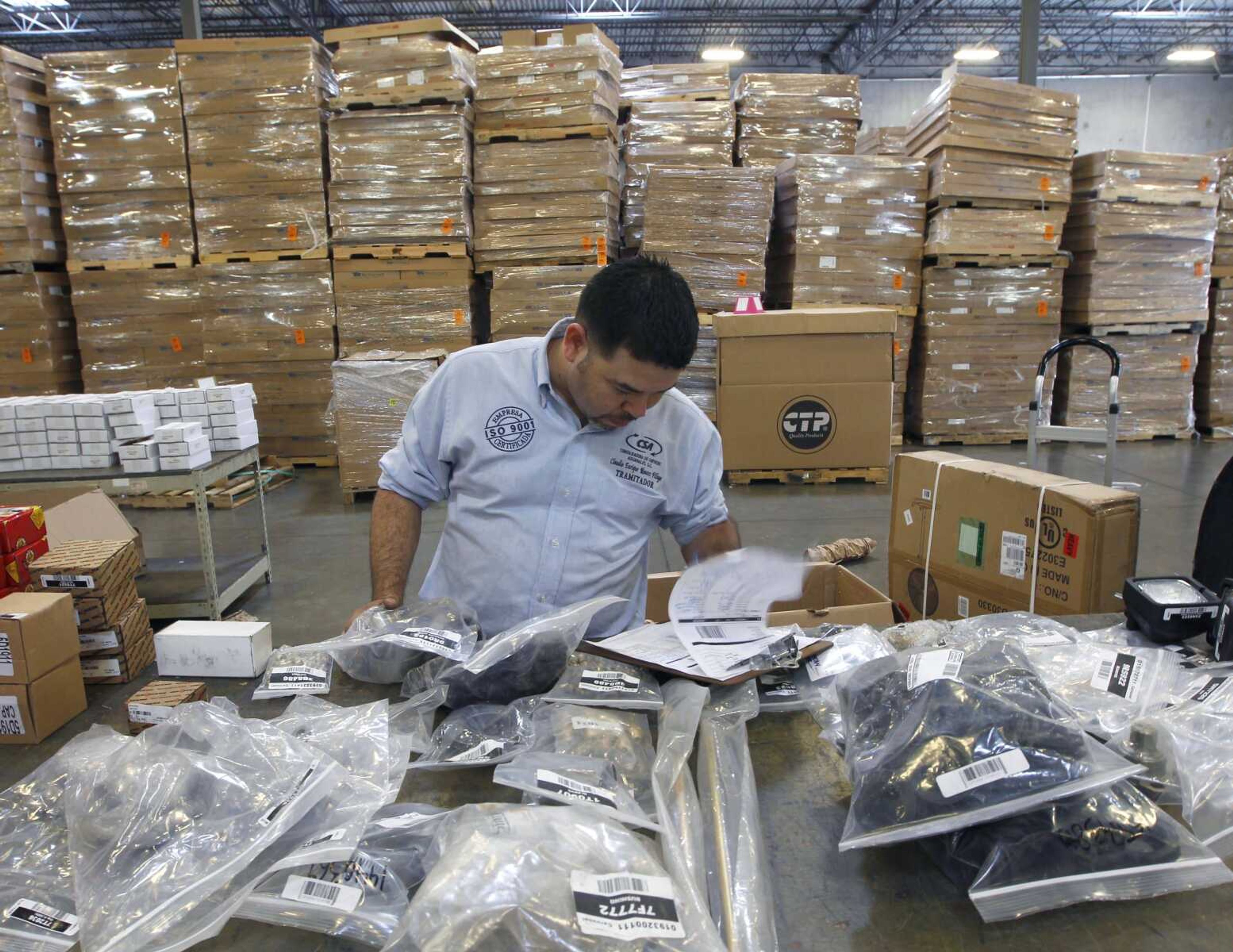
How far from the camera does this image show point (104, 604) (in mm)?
1536

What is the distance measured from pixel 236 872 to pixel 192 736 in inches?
9.5

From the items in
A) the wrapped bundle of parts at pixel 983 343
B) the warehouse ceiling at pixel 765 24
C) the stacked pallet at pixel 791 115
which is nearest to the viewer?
the stacked pallet at pixel 791 115

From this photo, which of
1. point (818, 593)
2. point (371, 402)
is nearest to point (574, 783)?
point (818, 593)

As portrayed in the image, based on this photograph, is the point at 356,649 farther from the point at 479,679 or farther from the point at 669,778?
the point at 669,778

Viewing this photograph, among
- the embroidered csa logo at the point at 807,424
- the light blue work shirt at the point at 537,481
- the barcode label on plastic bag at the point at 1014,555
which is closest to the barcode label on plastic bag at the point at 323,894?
the light blue work shirt at the point at 537,481

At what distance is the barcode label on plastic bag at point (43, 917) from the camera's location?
2.45 ft

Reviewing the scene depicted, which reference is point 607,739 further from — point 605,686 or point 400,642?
point 400,642

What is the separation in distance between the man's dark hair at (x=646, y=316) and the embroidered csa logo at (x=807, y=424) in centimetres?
382

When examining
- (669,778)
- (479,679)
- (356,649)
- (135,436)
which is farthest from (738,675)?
(135,436)

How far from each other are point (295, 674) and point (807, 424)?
172 inches

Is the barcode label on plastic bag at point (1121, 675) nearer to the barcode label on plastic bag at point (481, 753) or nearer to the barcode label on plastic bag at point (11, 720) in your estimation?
the barcode label on plastic bag at point (481, 753)

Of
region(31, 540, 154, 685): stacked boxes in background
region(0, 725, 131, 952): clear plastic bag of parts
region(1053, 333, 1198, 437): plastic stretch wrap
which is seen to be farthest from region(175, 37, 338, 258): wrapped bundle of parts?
region(1053, 333, 1198, 437): plastic stretch wrap

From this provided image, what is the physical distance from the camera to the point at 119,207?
5727 millimetres

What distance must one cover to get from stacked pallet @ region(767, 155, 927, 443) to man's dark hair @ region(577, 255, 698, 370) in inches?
187
